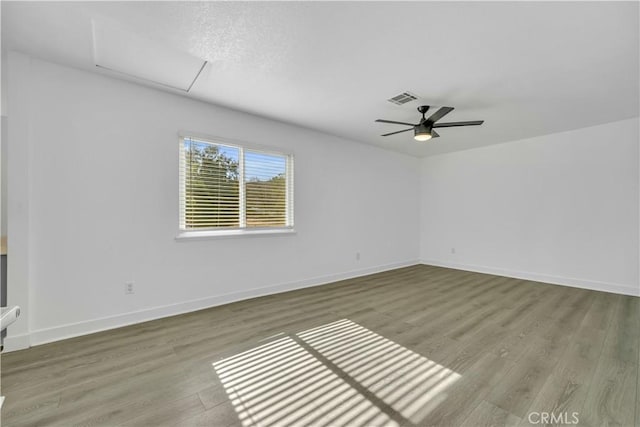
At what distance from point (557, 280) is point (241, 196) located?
5.49m

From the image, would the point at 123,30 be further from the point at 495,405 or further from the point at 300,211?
the point at 495,405

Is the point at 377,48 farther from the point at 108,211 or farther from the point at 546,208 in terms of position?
the point at 546,208

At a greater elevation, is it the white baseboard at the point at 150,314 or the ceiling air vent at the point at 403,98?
the ceiling air vent at the point at 403,98

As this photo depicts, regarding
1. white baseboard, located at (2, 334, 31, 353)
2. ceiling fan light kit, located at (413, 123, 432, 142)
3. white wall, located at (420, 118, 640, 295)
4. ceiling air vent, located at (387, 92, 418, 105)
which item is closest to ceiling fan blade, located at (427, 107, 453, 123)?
ceiling fan light kit, located at (413, 123, 432, 142)

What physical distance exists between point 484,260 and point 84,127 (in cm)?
672

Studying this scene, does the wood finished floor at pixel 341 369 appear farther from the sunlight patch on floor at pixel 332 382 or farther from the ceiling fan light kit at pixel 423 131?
the ceiling fan light kit at pixel 423 131

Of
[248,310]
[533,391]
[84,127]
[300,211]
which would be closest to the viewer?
[533,391]

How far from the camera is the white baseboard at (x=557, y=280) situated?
4.06m

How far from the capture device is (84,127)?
2697 millimetres

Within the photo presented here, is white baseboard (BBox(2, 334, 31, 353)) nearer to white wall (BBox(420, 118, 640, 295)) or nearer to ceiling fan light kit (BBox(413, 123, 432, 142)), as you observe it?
ceiling fan light kit (BBox(413, 123, 432, 142))

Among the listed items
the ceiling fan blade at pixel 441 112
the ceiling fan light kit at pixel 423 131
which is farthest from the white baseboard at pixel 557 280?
the ceiling fan blade at pixel 441 112

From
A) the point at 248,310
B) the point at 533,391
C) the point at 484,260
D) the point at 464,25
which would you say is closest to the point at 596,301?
the point at 484,260

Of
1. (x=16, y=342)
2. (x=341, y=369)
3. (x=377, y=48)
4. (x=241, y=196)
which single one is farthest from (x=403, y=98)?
(x=16, y=342)
